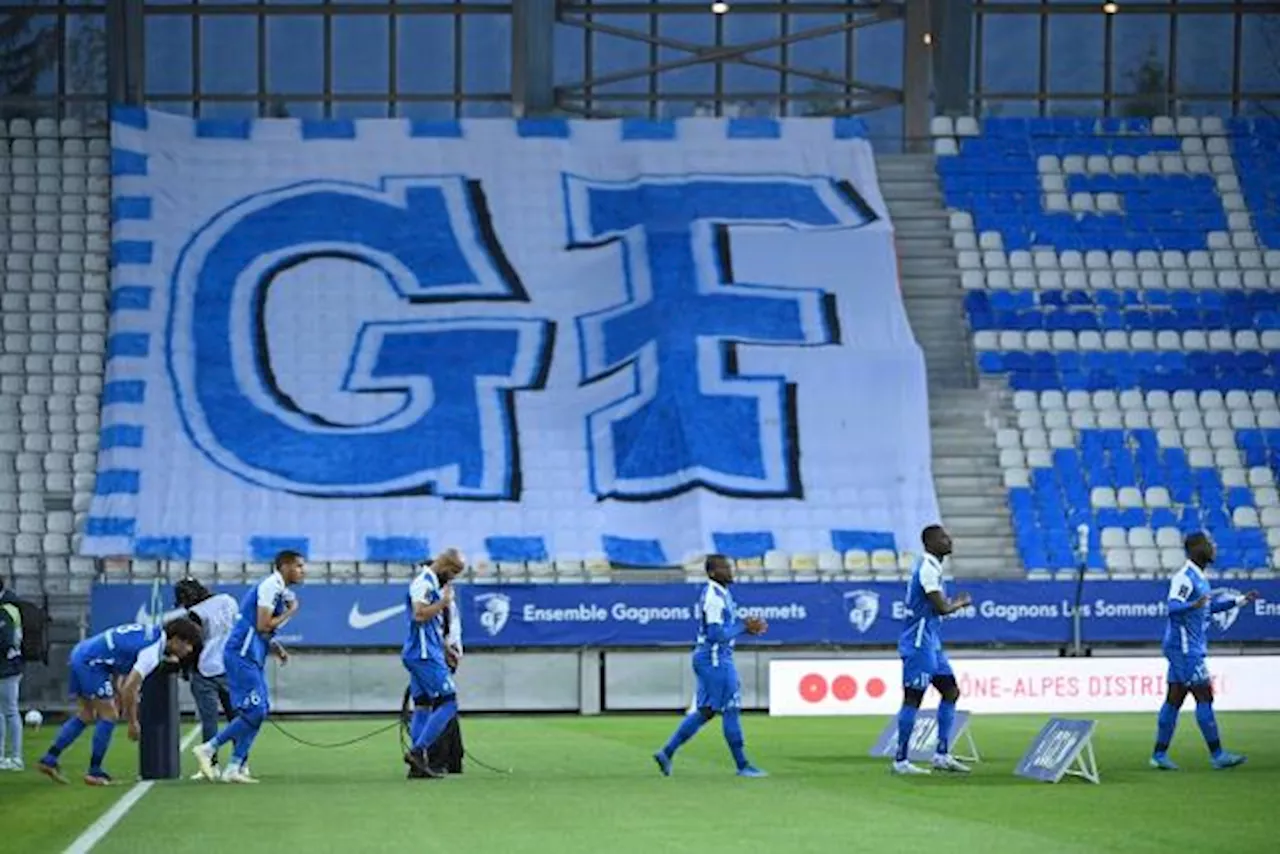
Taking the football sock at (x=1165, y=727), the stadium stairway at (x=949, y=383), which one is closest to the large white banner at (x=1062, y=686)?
the stadium stairway at (x=949, y=383)

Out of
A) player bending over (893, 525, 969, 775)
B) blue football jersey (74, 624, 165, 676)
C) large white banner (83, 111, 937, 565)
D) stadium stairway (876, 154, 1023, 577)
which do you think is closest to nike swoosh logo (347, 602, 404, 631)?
large white banner (83, 111, 937, 565)

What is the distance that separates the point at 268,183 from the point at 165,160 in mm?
1940

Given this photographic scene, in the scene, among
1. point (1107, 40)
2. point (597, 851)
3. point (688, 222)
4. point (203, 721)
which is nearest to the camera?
point (597, 851)

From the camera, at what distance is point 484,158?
4947 centimetres

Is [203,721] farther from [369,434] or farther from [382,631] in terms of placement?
[369,434]

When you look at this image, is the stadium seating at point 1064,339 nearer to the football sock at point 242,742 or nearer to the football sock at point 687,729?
the football sock at point 242,742

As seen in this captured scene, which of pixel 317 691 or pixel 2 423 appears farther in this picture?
pixel 2 423

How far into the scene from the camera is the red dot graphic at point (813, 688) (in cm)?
3538

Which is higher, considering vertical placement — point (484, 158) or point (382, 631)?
point (484, 158)

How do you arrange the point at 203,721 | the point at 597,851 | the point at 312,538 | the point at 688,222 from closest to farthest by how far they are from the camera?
the point at 597,851
the point at 203,721
the point at 312,538
the point at 688,222

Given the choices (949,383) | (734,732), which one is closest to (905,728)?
(734,732)

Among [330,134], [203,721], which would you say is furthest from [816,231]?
[203,721]

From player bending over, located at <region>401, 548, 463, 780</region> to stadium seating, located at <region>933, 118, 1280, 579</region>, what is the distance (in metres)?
20.8

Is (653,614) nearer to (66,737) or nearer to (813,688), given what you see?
(813,688)
